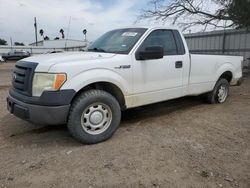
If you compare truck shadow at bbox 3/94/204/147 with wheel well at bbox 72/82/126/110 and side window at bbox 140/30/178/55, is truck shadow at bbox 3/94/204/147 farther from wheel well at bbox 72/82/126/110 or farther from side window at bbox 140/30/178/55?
side window at bbox 140/30/178/55

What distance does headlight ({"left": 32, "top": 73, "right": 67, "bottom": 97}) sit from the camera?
3.92 m

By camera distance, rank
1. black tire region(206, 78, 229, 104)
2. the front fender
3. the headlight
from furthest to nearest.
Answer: black tire region(206, 78, 229, 104)
the front fender
the headlight

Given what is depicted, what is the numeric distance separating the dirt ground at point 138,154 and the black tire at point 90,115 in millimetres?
139

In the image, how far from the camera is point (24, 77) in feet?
13.9

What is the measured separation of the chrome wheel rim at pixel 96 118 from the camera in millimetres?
4270

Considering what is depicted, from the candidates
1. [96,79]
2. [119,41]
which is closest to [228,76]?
[119,41]

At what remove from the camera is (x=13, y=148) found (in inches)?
166

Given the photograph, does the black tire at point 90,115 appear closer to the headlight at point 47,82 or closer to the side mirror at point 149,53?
the headlight at point 47,82

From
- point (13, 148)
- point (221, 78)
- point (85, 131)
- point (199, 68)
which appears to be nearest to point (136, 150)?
point (85, 131)

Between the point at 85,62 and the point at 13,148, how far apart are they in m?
1.70

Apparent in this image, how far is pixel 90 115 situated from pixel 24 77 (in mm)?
1158

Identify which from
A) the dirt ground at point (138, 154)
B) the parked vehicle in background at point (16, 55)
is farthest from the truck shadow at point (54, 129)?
the parked vehicle in background at point (16, 55)

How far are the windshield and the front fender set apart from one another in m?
0.55

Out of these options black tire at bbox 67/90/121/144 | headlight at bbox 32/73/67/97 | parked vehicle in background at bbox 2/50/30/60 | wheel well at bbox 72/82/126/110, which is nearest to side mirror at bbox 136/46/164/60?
wheel well at bbox 72/82/126/110
